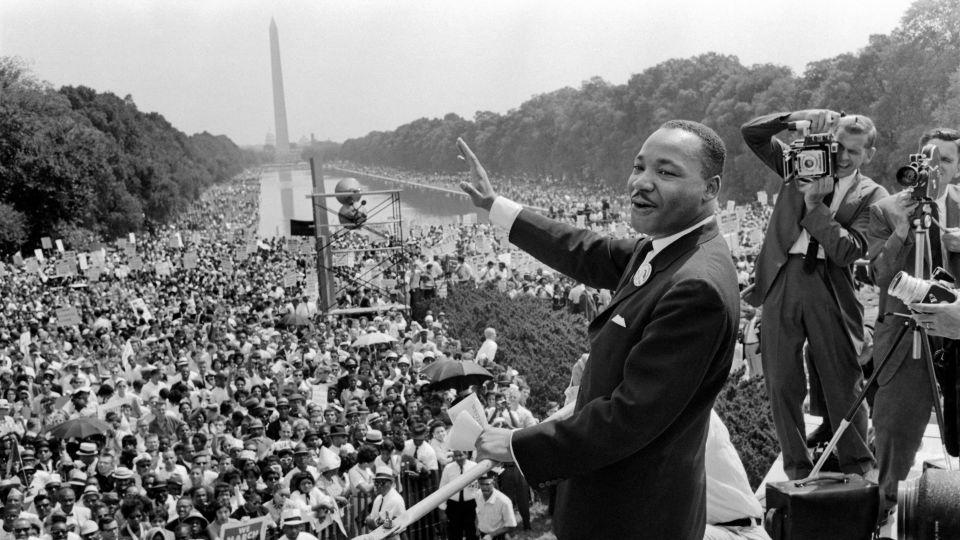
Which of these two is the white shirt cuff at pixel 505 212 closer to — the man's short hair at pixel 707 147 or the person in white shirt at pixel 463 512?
the man's short hair at pixel 707 147

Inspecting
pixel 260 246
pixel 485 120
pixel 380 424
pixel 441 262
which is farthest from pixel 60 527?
pixel 485 120

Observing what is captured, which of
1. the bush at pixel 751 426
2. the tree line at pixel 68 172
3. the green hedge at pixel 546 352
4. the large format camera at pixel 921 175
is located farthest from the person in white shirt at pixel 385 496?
the tree line at pixel 68 172

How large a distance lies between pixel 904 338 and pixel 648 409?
2315mm

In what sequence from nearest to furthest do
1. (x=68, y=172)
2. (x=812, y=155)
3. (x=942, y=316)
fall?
(x=942, y=316) → (x=812, y=155) → (x=68, y=172)

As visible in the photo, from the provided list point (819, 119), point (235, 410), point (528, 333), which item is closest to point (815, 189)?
point (819, 119)

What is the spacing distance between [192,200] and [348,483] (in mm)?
89592

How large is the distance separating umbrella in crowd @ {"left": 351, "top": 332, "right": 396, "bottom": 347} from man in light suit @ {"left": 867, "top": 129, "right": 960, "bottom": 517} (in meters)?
12.7

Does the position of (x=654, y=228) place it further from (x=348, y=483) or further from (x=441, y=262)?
(x=441, y=262)

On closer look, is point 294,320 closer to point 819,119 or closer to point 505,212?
point 819,119

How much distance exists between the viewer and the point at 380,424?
10.5 metres

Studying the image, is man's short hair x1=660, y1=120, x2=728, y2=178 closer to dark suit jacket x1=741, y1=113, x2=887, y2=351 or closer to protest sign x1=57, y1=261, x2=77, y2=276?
dark suit jacket x1=741, y1=113, x2=887, y2=351

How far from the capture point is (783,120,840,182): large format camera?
4.21m

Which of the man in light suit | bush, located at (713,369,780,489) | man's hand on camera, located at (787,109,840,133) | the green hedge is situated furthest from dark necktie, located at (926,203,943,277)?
the green hedge

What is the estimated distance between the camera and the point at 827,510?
2936 millimetres
